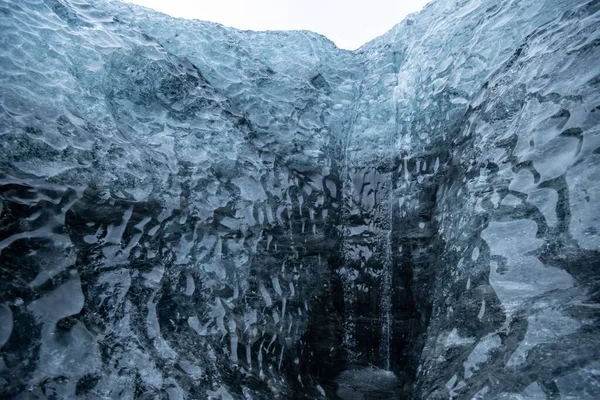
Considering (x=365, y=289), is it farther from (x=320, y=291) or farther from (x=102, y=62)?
(x=102, y=62)

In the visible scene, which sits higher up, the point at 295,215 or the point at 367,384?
the point at 295,215

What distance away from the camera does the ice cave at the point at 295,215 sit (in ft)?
6.75

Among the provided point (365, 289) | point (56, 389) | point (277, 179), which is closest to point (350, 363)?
point (365, 289)

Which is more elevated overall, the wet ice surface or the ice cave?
the ice cave

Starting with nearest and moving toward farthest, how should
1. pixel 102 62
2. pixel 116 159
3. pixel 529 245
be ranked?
pixel 529 245 → pixel 116 159 → pixel 102 62

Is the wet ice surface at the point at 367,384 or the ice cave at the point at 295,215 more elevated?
the ice cave at the point at 295,215

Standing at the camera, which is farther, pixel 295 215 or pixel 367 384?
pixel 295 215

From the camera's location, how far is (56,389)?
1.87 meters

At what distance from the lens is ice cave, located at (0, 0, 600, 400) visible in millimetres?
2057

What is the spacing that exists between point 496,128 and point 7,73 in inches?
164

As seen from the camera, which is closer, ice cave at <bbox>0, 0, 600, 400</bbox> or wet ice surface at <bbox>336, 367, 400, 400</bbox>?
ice cave at <bbox>0, 0, 600, 400</bbox>

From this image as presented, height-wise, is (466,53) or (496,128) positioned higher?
(466,53)

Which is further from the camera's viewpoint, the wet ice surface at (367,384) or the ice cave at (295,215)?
the wet ice surface at (367,384)

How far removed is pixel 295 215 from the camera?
395 centimetres
